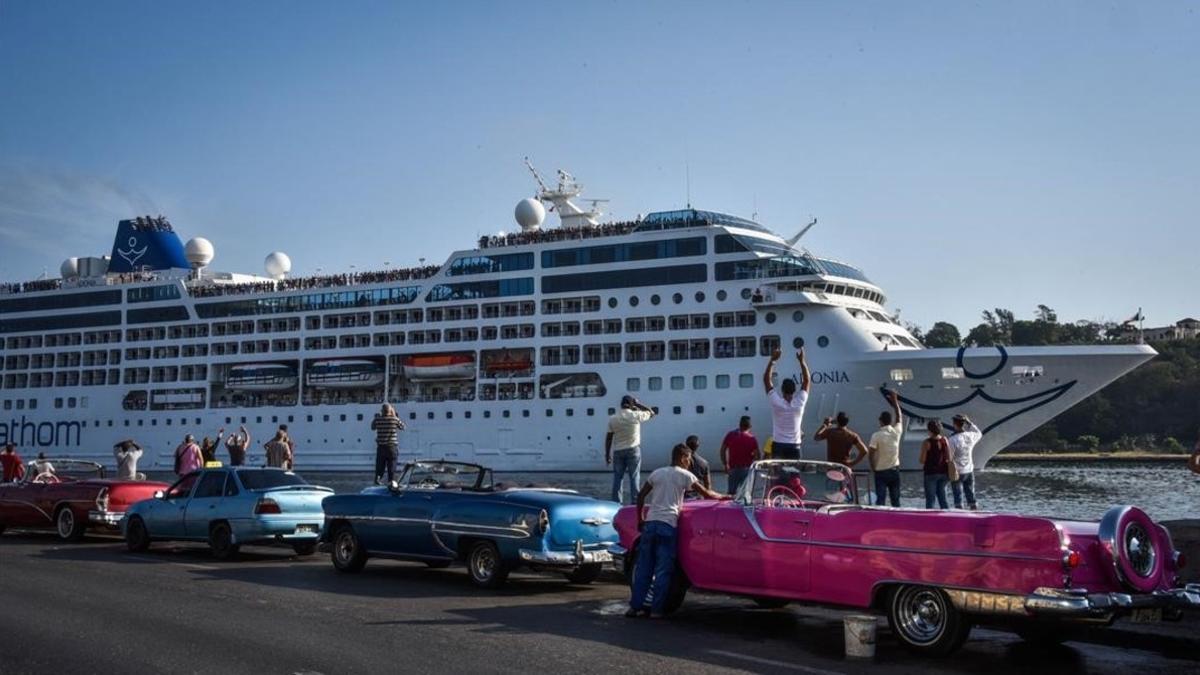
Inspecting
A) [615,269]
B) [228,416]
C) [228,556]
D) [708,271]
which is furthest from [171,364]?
[228,556]

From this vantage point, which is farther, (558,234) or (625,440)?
(558,234)

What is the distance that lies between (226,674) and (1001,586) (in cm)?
509

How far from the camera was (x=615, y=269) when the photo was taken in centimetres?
4503

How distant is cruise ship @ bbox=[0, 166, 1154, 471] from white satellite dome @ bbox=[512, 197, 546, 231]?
0.09 metres

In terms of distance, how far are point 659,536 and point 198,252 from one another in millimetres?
57663

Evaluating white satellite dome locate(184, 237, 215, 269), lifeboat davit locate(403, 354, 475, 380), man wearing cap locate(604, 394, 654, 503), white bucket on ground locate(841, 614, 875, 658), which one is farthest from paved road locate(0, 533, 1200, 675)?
white satellite dome locate(184, 237, 215, 269)

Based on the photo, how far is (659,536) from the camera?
9.76 meters

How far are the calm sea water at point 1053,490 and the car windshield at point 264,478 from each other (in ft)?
26.1

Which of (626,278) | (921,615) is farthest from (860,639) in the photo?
(626,278)

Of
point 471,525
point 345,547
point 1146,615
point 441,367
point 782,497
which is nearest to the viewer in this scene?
point 1146,615

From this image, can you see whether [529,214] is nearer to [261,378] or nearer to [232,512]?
[261,378]

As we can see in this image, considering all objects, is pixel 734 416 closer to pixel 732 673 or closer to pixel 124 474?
pixel 124 474

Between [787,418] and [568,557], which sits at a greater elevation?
[787,418]

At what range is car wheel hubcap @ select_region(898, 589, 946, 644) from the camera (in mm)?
7898
